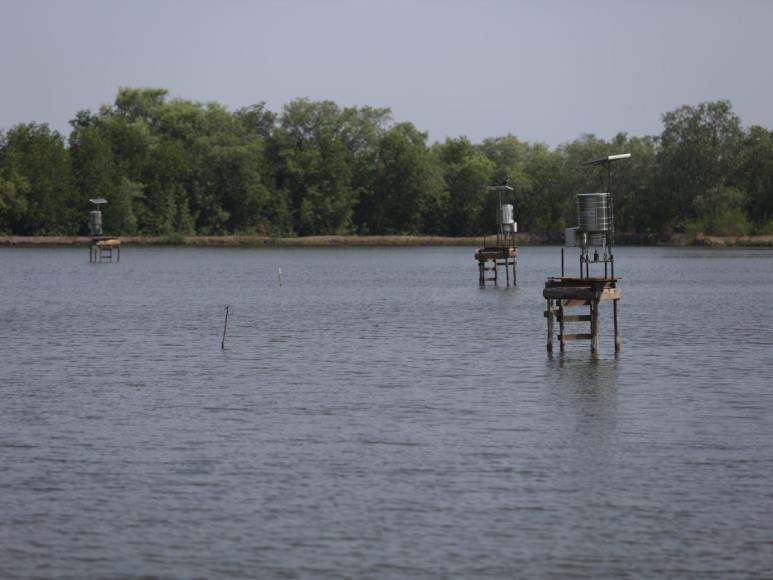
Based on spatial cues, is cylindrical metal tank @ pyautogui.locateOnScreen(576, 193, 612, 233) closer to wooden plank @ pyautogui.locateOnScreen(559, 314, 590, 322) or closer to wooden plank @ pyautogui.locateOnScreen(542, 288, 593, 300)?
wooden plank @ pyautogui.locateOnScreen(559, 314, 590, 322)

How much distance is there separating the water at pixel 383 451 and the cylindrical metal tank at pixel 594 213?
184 inches

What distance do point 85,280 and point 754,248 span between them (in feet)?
395

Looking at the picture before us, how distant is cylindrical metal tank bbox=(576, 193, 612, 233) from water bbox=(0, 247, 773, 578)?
4.68 meters

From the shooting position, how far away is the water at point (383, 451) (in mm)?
19797

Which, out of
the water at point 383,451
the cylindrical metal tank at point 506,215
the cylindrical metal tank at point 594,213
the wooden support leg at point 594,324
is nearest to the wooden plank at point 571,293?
the wooden support leg at point 594,324

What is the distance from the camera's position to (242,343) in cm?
5338

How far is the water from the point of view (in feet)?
65.0

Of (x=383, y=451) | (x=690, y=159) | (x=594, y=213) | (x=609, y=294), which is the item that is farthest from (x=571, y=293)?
(x=690, y=159)

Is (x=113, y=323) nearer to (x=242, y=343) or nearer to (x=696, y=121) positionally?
(x=242, y=343)

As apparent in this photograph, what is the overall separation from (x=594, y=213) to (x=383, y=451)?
19.6 meters

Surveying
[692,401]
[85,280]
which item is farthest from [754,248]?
[692,401]

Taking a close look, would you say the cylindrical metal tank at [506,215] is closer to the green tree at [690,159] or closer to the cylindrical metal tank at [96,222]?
the cylindrical metal tank at [96,222]

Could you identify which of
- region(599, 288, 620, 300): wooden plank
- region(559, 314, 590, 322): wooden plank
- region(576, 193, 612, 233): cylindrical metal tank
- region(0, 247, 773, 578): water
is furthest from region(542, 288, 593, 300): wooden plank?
region(576, 193, 612, 233): cylindrical metal tank

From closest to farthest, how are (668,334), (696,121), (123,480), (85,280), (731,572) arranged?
(731,572)
(123,480)
(668,334)
(85,280)
(696,121)
